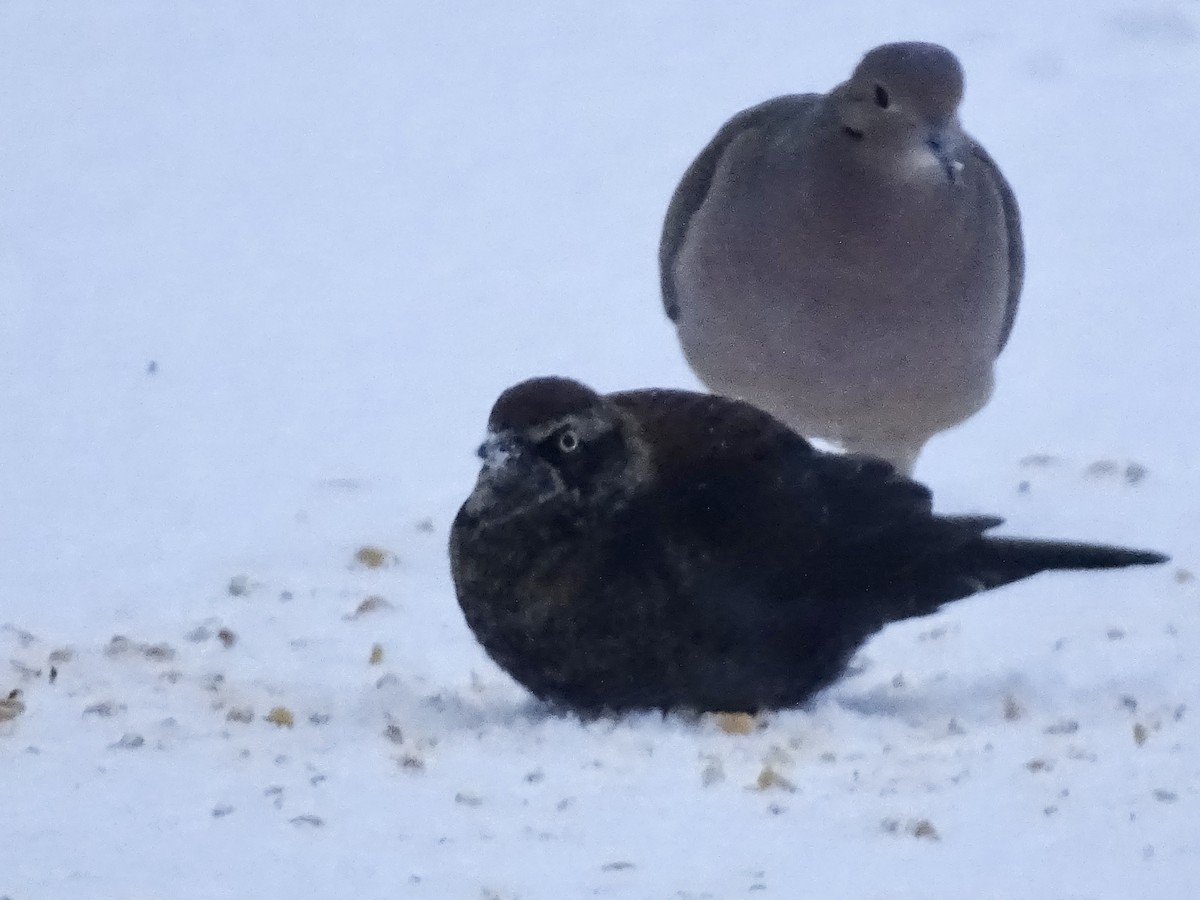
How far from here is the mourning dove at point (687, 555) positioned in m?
3.45

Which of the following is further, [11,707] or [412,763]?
[11,707]

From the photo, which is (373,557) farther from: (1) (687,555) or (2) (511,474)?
(1) (687,555)

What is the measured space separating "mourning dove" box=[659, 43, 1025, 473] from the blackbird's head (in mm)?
1508

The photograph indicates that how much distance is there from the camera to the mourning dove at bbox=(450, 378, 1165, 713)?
345 cm

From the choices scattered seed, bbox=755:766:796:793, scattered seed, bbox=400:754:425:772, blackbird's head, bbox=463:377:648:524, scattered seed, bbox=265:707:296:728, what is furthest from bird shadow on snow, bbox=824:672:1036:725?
scattered seed, bbox=265:707:296:728

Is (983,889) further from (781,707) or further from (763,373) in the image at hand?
(763,373)

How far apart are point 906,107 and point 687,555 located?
1.69 meters

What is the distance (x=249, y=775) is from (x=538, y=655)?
22.0 inches

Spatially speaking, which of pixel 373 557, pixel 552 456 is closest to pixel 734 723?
pixel 552 456

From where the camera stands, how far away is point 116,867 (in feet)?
8.86

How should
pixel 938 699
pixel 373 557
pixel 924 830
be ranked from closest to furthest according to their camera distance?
1. pixel 924 830
2. pixel 938 699
3. pixel 373 557

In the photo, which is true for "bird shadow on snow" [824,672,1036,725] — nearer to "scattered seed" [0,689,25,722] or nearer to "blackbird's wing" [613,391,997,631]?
"blackbird's wing" [613,391,997,631]

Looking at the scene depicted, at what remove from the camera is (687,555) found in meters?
3.47

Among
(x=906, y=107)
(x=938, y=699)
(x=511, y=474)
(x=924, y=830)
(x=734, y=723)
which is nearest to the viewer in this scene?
(x=924, y=830)
